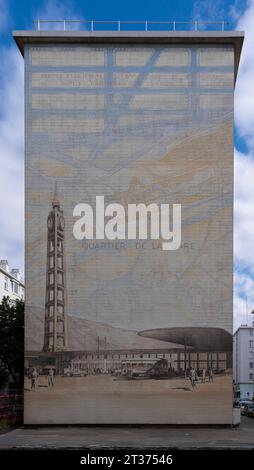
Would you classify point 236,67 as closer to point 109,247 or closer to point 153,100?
point 153,100

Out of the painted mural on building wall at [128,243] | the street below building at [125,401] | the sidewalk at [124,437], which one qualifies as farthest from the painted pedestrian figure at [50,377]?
the sidewalk at [124,437]

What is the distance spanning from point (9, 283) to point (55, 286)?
124ft

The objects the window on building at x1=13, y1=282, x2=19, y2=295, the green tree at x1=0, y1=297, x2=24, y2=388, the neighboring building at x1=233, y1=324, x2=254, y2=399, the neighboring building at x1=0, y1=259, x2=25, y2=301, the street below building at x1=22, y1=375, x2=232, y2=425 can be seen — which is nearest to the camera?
the street below building at x1=22, y1=375, x2=232, y2=425

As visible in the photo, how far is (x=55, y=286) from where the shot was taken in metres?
31.0

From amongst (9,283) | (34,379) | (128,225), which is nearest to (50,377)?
(34,379)

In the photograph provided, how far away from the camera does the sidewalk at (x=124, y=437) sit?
21172mm

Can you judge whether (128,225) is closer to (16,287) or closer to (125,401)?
(125,401)

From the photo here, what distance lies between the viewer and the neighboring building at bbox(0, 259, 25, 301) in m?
63.9

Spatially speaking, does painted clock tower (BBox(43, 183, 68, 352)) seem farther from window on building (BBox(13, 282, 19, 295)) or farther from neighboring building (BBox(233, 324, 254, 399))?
neighboring building (BBox(233, 324, 254, 399))

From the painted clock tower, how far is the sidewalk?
470 centimetres

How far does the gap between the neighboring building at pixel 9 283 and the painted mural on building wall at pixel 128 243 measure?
109 feet

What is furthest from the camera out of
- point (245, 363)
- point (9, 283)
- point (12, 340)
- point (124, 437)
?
point (245, 363)

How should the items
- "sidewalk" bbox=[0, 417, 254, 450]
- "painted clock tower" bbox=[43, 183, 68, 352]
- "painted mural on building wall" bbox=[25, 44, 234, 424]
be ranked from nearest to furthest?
"sidewalk" bbox=[0, 417, 254, 450] < "painted mural on building wall" bbox=[25, 44, 234, 424] < "painted clock tower" bbox=[43, 183, 68, 352]

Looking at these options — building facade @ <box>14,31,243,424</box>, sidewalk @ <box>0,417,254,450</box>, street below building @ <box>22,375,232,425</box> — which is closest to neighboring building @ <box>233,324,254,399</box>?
street below building @ <box>22,375,232,425</box>
